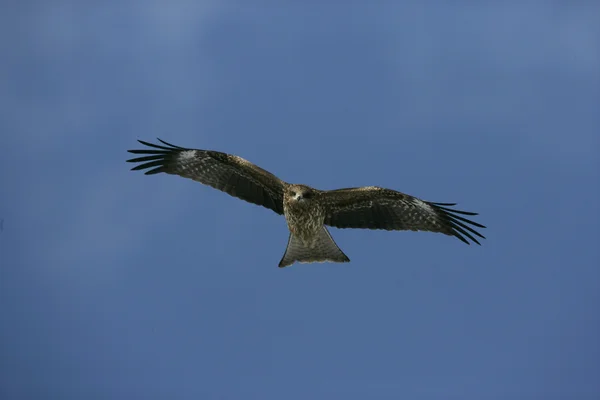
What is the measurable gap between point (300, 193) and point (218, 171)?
1.51 m

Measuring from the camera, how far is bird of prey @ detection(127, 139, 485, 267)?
9.05m

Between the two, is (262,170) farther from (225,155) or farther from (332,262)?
(332,262)

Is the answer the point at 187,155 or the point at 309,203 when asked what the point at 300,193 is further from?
the point at 187,155

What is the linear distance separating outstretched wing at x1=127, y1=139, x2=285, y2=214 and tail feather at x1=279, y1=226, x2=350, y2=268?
609mm

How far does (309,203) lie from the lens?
350 inches

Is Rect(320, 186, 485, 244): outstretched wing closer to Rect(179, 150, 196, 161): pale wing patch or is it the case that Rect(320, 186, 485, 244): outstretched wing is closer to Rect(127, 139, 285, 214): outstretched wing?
Rect(127, 139, 285, 214): outstretched wing

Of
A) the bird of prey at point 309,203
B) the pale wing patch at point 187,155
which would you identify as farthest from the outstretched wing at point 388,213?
the pale wing patch at point 187,155

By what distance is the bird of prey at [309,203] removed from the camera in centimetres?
905

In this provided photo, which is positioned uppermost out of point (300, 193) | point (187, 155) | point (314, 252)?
point (187, 155)

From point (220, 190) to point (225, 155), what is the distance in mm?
546

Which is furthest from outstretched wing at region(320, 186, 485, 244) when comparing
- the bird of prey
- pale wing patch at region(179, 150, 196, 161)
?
pale wing patch at region(179, 150, 196, 161)

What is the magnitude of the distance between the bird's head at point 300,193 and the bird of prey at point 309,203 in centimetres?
1

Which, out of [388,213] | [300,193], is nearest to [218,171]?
[300,193]

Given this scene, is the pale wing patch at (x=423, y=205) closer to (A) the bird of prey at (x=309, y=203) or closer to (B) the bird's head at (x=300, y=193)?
(A) the bird of prey at (x=309, y=203)
